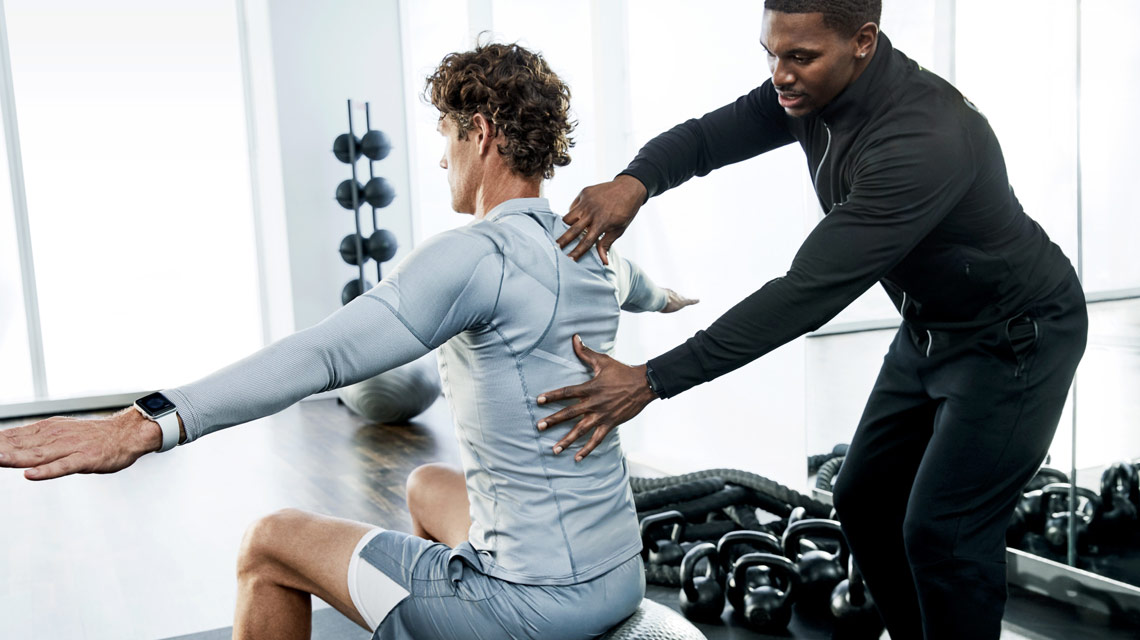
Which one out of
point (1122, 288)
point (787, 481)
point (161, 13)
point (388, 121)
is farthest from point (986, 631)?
point (161, 13)

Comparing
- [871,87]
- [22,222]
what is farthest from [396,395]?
[871,87]

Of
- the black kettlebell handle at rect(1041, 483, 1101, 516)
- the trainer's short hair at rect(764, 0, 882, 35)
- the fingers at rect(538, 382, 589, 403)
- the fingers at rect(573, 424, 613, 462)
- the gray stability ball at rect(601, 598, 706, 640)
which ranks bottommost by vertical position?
the black kettlebell handle at rect(1041, 483, 1101, 516)

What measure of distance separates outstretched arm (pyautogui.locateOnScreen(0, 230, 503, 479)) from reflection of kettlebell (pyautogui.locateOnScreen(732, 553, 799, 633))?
121cm

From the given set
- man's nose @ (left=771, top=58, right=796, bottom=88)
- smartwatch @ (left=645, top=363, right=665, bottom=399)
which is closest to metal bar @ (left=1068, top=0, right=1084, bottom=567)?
man's nose @ (left=771, top=58, right=796, bottom=88)

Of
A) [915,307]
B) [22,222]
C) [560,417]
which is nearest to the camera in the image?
[560,417]

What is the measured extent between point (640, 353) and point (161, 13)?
3562 mm

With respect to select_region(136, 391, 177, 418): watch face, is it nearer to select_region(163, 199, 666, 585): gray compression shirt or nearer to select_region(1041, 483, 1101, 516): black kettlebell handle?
select_region(163, 199, 666, 585): gray compression shirt

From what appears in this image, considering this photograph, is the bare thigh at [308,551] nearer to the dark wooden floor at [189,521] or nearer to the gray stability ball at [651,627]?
the gray stability ball at [651,627]

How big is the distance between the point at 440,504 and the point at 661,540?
1.01 meters

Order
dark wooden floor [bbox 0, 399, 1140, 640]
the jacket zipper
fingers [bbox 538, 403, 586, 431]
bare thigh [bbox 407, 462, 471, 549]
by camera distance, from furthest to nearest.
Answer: dark wooden floor [bbox 0, 399, 1140, 640], bare thigh [bbox 407, 462, 471, 549], the jacket zipper, fingers [bbox 538, 403, 586, 431]

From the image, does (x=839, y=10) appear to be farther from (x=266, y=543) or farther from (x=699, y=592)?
(x=699, y=592)

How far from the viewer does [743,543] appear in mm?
2277

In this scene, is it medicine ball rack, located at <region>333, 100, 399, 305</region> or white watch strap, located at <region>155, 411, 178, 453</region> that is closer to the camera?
white watch strap, located at <region>155, 411, 178, 453</region>

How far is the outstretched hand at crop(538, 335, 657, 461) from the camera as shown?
1204mm
